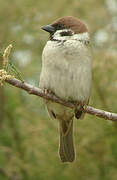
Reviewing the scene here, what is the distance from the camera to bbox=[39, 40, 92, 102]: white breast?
10.00 ft

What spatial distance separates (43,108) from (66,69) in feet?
3.24

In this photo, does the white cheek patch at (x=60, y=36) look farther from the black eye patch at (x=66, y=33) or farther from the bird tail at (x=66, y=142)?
the bird tail at (x=66, y=142)

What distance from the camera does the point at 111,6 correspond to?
4.50 metres

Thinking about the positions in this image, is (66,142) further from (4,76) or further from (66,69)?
(4,76)

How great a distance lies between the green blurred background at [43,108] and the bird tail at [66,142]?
0.30ft

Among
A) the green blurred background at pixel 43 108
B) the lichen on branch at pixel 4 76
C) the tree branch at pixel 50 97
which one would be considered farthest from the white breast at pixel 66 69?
the lichen on branch at pixel 4 76

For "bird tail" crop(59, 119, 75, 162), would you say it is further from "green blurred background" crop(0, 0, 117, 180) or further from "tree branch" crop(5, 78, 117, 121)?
"tree branch" crop(5, 78, 117, 121)

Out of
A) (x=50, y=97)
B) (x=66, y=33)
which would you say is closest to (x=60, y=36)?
(x=66, y=33)

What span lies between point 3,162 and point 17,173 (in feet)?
1.06

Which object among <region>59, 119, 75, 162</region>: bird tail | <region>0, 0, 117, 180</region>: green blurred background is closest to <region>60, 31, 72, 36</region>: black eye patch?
<region>0, 0, 117, 180</region>: green blurred background

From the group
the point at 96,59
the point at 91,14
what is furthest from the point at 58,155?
the point at 91,14

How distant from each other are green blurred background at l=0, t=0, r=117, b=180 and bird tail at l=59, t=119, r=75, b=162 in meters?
0.09

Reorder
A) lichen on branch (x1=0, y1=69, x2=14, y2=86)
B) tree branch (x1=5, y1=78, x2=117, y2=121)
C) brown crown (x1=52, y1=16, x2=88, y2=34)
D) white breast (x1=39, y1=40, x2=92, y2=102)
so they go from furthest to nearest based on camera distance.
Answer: brown crown (x1=52, y1=16, x2=88, y2=34)
white breast (x1=39, y1=40, x2=92, y2=102)
tree branch (x1=5, y1=78, x2=117, y2=121)
lichen on branch (x1=0, y1=69, x2=14, y2=86)

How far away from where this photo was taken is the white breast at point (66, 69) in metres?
3.05
